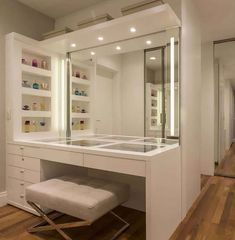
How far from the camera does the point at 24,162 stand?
2.33 m

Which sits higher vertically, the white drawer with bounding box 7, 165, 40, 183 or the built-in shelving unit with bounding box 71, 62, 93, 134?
the built-in shelving unit with bounding box 71, 62, 93, 134

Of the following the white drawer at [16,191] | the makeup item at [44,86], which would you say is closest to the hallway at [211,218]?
the white drawer at [16,191]

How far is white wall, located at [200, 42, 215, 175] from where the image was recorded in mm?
3805

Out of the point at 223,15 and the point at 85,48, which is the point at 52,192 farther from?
the point at 223,15

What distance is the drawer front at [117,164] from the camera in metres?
1.54

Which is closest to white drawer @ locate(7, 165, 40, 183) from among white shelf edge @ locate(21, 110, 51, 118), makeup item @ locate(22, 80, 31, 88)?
white shelf edge @ locate(21, 110, 51, 118)

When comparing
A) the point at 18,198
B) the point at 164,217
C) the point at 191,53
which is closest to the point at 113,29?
the point at 191,53

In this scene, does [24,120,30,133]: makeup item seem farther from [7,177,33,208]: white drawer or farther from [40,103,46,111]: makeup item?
[7,177,33,208]: white drawer

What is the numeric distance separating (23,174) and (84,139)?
0.74 meters

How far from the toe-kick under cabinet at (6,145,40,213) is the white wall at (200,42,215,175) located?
2886 millimetres

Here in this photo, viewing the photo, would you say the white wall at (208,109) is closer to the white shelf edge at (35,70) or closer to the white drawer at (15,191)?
the white shelf edge at (35,70)

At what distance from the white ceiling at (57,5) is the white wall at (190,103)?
44.9 inches

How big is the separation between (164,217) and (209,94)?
9.04 feet

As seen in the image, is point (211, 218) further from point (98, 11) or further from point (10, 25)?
point (10, 25)
